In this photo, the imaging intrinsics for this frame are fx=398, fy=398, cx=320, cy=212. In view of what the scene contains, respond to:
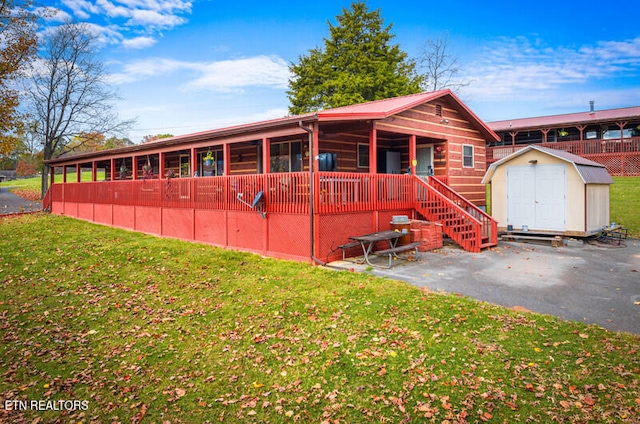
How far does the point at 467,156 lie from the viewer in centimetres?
1672

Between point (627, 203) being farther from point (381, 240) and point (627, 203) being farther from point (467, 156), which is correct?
point (381, 240)

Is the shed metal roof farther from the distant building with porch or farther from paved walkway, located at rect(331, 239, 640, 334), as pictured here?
the distant building with porch

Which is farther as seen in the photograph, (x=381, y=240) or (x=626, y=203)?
(x=626, y=203)

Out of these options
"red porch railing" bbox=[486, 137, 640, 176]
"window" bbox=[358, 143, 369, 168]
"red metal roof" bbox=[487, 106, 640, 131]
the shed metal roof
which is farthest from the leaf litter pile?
"red metal roof" bbox=[487, 106, 640, 131]

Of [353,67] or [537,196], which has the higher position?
[353,67]

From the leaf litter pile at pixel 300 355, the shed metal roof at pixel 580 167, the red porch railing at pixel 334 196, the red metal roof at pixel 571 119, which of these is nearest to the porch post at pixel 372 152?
the red porch railing at pixel 334 196

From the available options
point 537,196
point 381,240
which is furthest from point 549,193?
point 381,240

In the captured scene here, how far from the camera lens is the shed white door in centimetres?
1280

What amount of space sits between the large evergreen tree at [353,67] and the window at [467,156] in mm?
16296

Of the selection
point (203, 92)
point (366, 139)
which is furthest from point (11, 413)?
point (203, 92)

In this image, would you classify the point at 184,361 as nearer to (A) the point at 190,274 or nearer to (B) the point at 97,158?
(A) the point at 190,274

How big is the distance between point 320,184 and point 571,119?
2790cm

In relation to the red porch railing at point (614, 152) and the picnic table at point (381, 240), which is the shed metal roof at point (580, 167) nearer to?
the picnic table at point (381, 240)

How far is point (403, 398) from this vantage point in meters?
4.33
